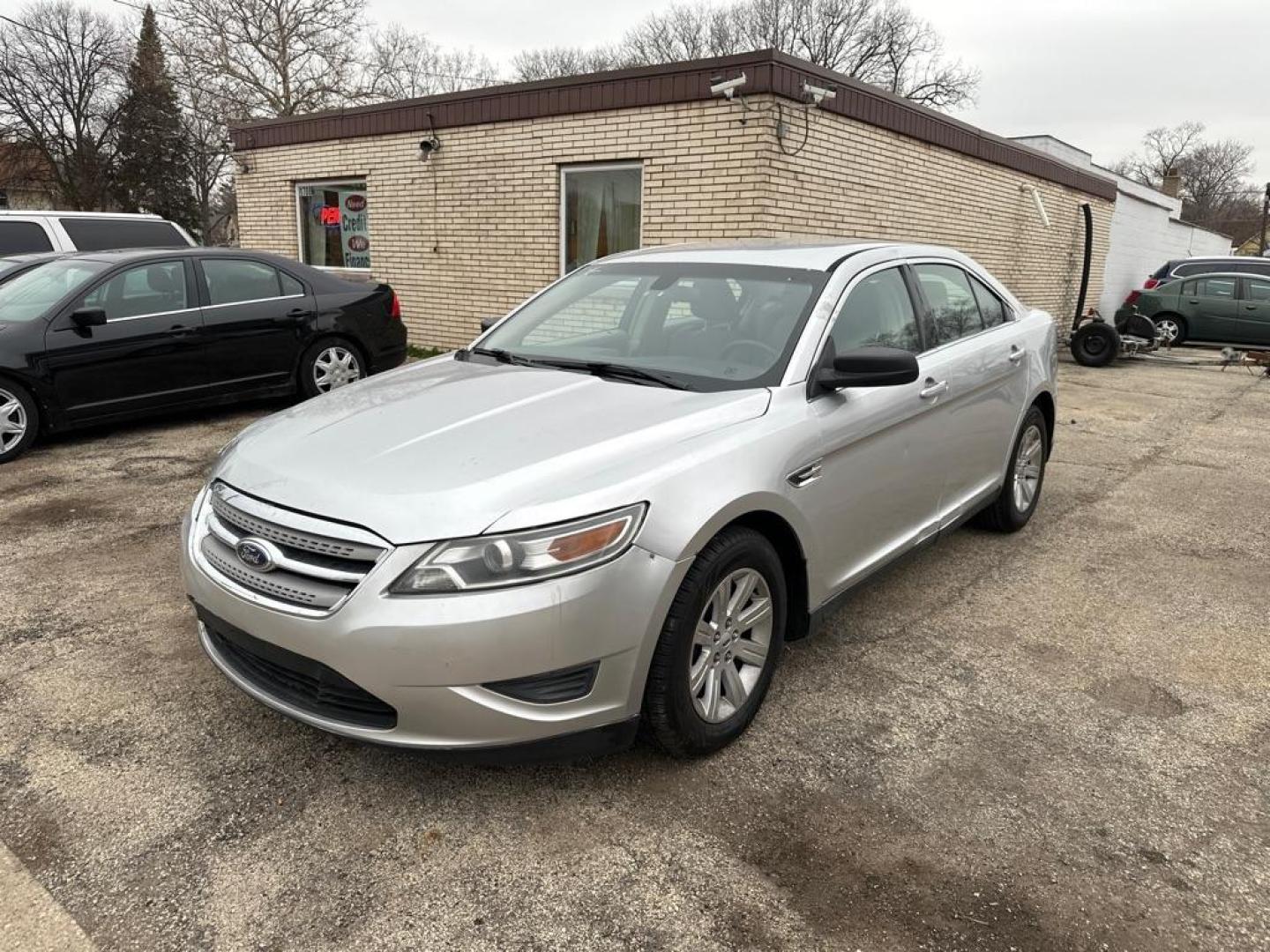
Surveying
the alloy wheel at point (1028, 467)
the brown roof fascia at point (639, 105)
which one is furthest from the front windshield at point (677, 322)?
the brown roof fascia at point (639, 105)

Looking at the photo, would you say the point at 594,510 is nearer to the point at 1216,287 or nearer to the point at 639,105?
the point at 639,105

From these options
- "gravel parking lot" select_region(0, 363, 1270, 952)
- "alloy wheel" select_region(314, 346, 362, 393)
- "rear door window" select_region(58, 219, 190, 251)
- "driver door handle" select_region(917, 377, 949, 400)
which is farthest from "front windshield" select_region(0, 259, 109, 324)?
"driver door handle" select_region(917, 377, 949, 400)

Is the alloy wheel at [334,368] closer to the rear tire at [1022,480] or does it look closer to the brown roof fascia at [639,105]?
the brown roof fascia at [639,105]

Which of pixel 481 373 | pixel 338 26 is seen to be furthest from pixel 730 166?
pixel 338 26

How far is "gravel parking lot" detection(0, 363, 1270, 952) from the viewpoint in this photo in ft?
6.98

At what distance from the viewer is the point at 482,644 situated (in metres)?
2.18

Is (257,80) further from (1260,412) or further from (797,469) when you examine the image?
(797,469)

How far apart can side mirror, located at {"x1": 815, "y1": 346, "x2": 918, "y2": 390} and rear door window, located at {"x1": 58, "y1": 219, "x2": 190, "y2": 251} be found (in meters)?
8.52

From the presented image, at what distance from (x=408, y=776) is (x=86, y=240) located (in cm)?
931

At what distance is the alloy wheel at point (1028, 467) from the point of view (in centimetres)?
490

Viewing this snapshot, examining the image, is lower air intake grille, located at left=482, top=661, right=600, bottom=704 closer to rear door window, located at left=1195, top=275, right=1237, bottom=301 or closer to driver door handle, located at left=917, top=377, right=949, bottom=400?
driver door handle, located at left=917, top=377, right=949, bottom=400

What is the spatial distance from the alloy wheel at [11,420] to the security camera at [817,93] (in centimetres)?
685

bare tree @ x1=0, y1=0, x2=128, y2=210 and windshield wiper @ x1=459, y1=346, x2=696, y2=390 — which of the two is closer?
windshield wiper @ x1=459, y1=346, x2=696, y2=390

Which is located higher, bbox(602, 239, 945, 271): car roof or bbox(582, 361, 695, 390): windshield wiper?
bbox(602, 239, 945, 271): car roof
